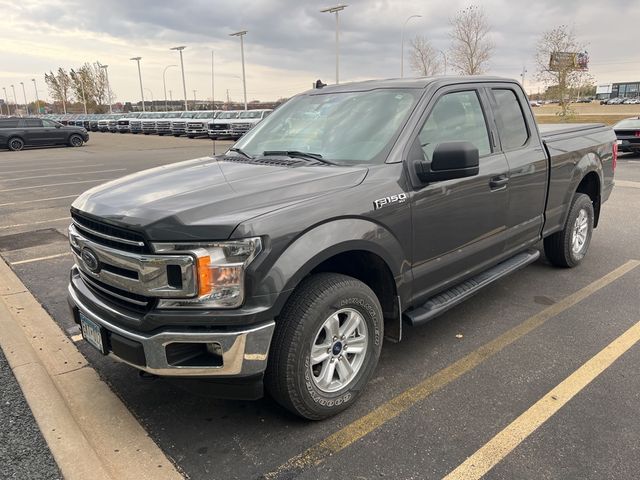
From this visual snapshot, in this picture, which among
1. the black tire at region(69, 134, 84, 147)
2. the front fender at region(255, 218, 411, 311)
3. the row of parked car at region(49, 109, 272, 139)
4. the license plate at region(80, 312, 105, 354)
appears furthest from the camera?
the row of parked car at region(49, 109, 272, 139)

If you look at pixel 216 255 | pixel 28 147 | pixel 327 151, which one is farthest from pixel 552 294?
pixel 28 147

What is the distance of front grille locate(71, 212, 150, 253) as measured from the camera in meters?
2.42

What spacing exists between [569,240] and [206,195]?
160 inches

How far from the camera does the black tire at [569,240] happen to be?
5141 mm

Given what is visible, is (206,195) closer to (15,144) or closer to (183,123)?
(15,144)

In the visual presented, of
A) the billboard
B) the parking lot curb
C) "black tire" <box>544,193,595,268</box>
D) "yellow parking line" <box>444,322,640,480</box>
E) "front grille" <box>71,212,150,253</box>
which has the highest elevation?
the billboard

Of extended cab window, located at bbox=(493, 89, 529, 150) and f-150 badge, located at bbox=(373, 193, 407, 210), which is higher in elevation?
extended cab window, located at bbox=(493, 89, 529, 150)

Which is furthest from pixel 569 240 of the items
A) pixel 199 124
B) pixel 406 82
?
pixel 199 124

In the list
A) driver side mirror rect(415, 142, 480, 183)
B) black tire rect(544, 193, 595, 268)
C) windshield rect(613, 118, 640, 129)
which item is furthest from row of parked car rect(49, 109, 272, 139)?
driver side mirror rect(415, 142, 480, 183)

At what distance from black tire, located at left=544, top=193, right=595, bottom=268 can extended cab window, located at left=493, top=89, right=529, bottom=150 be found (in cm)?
125

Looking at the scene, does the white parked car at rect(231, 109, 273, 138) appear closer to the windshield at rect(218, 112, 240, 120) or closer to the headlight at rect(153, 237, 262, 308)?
the windshield at rect(218, 112, 240, 120)

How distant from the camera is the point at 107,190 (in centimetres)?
298

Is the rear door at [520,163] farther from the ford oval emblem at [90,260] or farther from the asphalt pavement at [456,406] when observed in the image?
the ford oval emblem at [90,260]

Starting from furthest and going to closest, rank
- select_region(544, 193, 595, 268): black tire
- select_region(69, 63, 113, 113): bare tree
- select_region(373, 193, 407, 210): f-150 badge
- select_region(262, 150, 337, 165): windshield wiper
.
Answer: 1. select_region(69, 63, 113, 113): bare tree
2. select_region(544, 193, 595, 268): black tire
3. select_region(262, 150, 337, 165): windshield wiper
4. select_region(373, 193, 407, 210): f-150 badge
